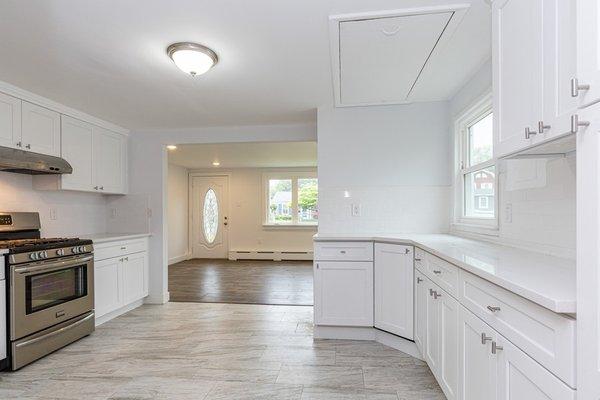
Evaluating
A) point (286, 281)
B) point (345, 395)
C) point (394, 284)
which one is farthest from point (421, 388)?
point (286, 281)

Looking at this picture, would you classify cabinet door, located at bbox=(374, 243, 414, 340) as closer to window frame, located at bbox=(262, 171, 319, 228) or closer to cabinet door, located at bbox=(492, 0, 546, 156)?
cabinet door, located at bbox=(492, 0, 546, 156)

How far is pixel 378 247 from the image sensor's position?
9.53 ft

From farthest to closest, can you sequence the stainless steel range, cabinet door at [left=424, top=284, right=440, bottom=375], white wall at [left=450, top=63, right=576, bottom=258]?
the stainless steel range, cabinet door at [left=424, top=284, right=440, bottom=375], white wall at [left=450, top=63, right=576, bottom=258]

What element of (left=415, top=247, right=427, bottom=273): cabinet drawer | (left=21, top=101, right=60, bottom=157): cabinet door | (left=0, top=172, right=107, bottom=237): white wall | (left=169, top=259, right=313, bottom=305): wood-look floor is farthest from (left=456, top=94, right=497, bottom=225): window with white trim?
(left=0, top=172, right=107, bottom=237): white wall

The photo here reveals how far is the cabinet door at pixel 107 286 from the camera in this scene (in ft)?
10.9

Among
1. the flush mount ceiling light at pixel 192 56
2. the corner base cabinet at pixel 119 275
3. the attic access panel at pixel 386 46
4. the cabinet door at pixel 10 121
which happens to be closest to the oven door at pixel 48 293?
the corner base cabinet at pixel 119 275

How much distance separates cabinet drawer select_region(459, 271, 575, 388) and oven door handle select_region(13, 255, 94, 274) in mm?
2973

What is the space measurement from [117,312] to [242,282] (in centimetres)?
200

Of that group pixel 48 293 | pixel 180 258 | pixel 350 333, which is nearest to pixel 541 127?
pixel 350 333

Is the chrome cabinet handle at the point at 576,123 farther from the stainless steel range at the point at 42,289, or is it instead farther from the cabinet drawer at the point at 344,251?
the stainless steel range at the point at 42,289

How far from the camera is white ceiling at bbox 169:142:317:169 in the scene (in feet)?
17.8

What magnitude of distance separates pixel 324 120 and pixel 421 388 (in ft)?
8.08

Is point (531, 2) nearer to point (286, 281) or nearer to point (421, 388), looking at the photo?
point (421, 388)

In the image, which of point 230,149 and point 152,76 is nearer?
point 152,76
